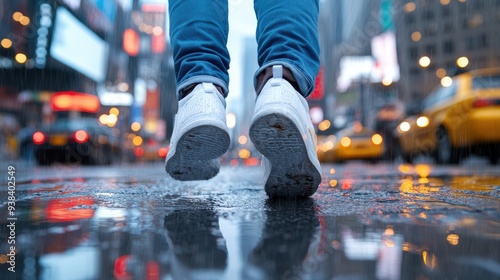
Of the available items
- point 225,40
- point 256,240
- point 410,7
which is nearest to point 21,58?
point 225,40

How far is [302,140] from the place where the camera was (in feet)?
4.40

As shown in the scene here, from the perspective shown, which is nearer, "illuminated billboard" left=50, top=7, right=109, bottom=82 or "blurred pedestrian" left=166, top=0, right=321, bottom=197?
"blurred pedestrian" left=166, top=0, right=321, bottom=197

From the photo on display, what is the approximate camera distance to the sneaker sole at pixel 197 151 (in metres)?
1.40

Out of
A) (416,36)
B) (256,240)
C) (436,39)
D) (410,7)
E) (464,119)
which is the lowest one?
(256,240)

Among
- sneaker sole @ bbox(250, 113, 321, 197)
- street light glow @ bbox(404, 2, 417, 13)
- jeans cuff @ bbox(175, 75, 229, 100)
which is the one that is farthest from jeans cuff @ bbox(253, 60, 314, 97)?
street light glow @ bbox(404, 2, 417, 13)

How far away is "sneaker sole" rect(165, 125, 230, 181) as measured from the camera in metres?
1.40

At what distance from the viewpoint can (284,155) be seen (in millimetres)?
1385

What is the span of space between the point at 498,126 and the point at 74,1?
97.9ft

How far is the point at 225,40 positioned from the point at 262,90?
36cm

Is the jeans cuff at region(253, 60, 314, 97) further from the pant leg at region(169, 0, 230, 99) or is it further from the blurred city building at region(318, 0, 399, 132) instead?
the blurred city building at region(318, 0, 399, 132)

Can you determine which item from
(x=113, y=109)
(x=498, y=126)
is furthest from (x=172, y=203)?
(x=113, y=109)

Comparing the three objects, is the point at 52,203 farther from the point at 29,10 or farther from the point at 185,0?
the point at 29,10

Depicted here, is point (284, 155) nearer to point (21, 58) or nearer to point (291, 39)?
point (291, 39)

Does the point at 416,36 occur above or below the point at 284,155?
above
